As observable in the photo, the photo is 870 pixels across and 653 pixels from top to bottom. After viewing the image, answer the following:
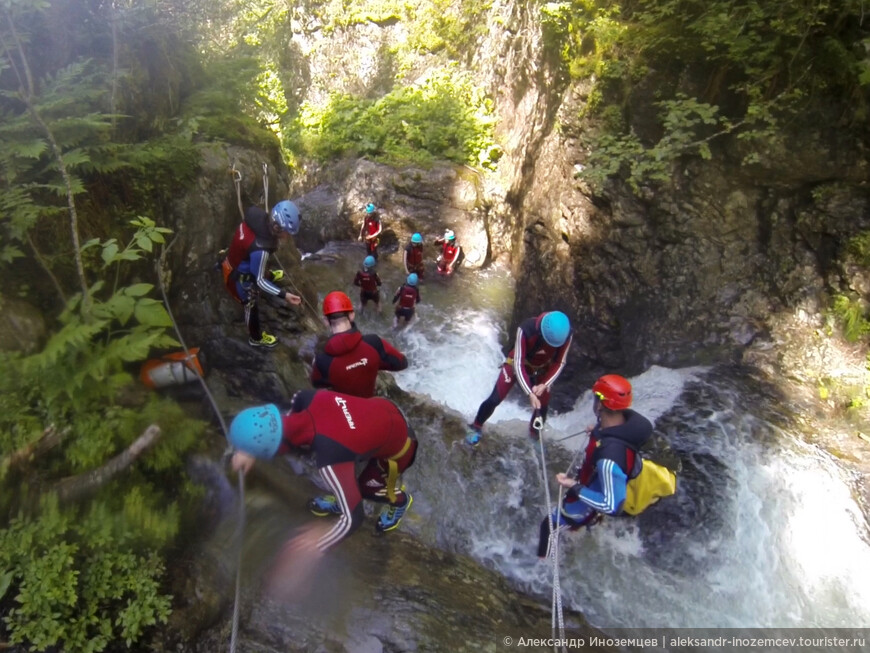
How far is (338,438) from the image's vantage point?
3.29 meters

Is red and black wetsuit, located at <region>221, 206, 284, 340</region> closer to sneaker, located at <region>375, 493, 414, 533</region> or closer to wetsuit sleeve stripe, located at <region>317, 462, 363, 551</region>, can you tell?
sneaker, located at <region>375, 493, 414, 533</region>

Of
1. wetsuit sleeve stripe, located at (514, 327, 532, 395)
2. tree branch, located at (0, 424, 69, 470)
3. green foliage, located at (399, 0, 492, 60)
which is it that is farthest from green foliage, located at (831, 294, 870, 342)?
green foliage, located at (399, 0, 492, 60)

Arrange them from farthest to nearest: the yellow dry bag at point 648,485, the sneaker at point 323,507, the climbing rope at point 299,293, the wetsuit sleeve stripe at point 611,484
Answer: the climbing rope at point 299,293 < the sneaker at point 323,507 < the yellow dry bag at point 648,485 < the wetsuit sleeve stripe at point 611,484

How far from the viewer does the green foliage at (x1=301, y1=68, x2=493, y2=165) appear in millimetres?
13734

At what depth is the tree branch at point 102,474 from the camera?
123 inches

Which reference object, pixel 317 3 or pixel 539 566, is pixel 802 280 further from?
pixel 317 3

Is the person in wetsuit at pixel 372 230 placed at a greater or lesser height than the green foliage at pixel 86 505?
lesser

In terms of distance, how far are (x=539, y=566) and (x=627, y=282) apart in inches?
185

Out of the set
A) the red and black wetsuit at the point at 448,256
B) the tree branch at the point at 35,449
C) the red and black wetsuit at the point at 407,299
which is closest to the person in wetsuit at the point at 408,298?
the red and black wetsuit at the point at 407,299

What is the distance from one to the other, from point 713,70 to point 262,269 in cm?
684

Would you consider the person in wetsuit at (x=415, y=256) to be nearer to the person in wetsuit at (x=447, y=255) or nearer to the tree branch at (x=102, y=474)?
the person in wetsuit at (x=447, y=255)

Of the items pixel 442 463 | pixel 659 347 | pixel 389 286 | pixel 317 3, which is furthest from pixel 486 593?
pixel 317 3

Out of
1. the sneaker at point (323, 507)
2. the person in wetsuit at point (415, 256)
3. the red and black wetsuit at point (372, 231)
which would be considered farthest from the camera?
the red and black wetsuit at point (372, 231)

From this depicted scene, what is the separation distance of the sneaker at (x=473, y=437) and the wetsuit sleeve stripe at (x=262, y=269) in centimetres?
298
